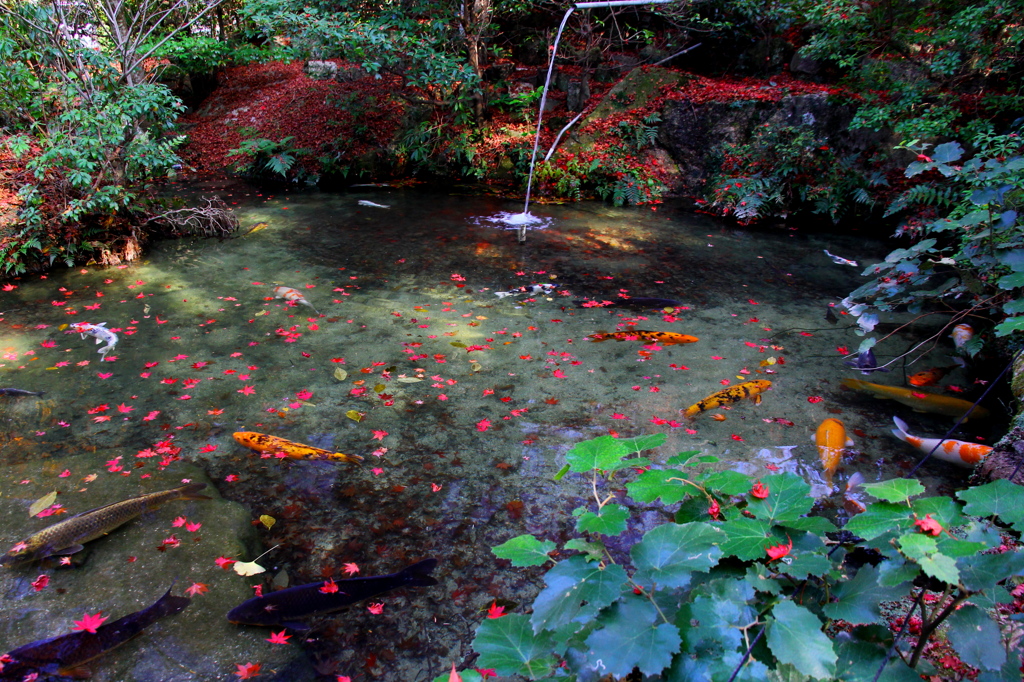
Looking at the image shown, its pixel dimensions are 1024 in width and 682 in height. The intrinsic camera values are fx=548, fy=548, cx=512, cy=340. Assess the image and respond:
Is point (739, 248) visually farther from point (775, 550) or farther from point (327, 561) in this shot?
point (775, 550)

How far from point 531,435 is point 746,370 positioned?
7.30 feet

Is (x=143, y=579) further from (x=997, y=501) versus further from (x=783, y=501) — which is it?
(x=997, y=501)

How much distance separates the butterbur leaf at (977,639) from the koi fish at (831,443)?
9.59ft

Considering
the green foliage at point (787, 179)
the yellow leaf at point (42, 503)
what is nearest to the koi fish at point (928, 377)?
the green foliage at point (787, 179)

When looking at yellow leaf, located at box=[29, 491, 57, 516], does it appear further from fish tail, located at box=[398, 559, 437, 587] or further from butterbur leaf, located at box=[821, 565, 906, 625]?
butterbur leaf, located at box=[821, 565, 906, 625]

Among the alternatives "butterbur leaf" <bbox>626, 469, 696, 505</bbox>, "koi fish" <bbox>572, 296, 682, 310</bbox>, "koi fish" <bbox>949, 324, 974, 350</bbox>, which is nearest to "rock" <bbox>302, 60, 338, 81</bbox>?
"koi fish" <bbox>572, 296, 682, 310</bbox>

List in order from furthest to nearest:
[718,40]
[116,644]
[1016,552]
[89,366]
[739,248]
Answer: [718,40]
[739,248]
[89,366]
[116,644]
[1016,552]

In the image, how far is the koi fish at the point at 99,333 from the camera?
17.0 ft

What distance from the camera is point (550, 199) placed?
12.0 metres

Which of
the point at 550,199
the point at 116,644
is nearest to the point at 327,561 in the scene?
the point at 116,644

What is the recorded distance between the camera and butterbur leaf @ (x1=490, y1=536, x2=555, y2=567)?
3.96 ft

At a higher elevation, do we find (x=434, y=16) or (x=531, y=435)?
(x=434, y=16)

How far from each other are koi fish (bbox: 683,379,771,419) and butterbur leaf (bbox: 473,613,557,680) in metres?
3.36

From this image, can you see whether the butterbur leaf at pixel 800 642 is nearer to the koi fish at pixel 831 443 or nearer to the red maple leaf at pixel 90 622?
the red maple leaf at pixel 90 622
